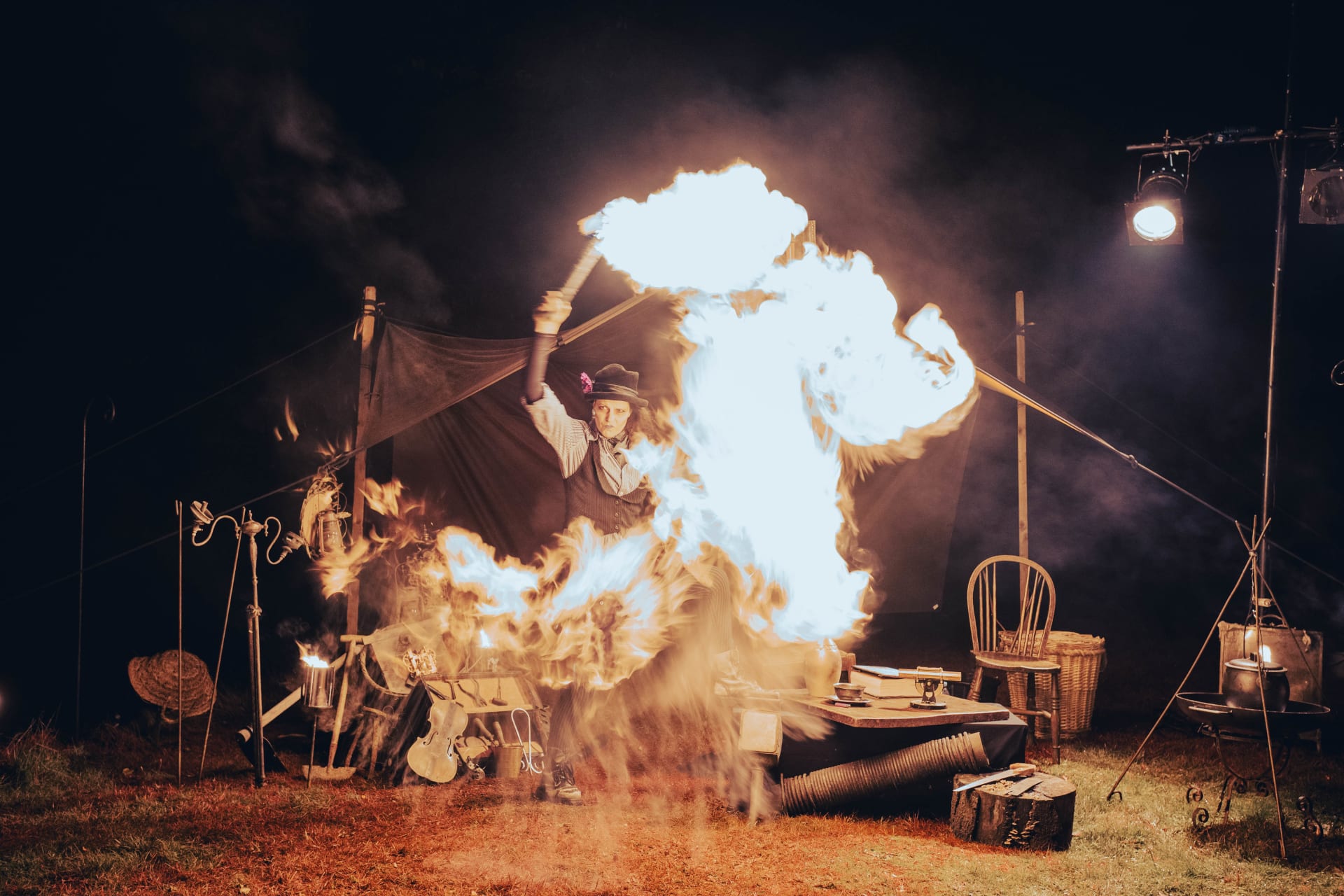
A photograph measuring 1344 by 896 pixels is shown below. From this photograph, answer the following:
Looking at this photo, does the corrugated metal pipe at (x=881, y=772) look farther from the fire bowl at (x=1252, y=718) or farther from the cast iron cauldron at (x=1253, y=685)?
the cast iron cauldron at (x=1253, y=685)

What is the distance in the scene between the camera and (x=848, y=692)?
170 inches

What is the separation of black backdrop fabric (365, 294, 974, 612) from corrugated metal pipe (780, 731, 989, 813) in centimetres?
203

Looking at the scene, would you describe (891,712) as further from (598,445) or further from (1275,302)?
(1275,302)

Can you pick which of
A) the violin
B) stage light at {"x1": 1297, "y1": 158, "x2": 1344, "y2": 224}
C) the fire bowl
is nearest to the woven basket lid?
the violin

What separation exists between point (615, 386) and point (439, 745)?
2329 mm

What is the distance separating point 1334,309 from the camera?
10.4m

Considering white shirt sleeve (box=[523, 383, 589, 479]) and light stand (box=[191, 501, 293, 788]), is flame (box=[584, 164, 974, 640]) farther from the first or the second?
light stand (box=[191, 501, 293, 788])

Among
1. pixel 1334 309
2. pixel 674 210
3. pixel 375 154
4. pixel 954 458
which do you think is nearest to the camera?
pixel 674 210

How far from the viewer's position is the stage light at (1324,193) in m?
5.09

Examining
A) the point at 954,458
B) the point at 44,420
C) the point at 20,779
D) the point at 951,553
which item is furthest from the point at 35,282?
the point at 951,553

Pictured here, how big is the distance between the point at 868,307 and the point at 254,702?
4.21m

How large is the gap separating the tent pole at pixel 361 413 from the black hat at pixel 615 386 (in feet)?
4.42

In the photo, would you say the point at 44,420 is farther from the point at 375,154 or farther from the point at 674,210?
the point at 674,210

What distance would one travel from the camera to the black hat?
219 inches
